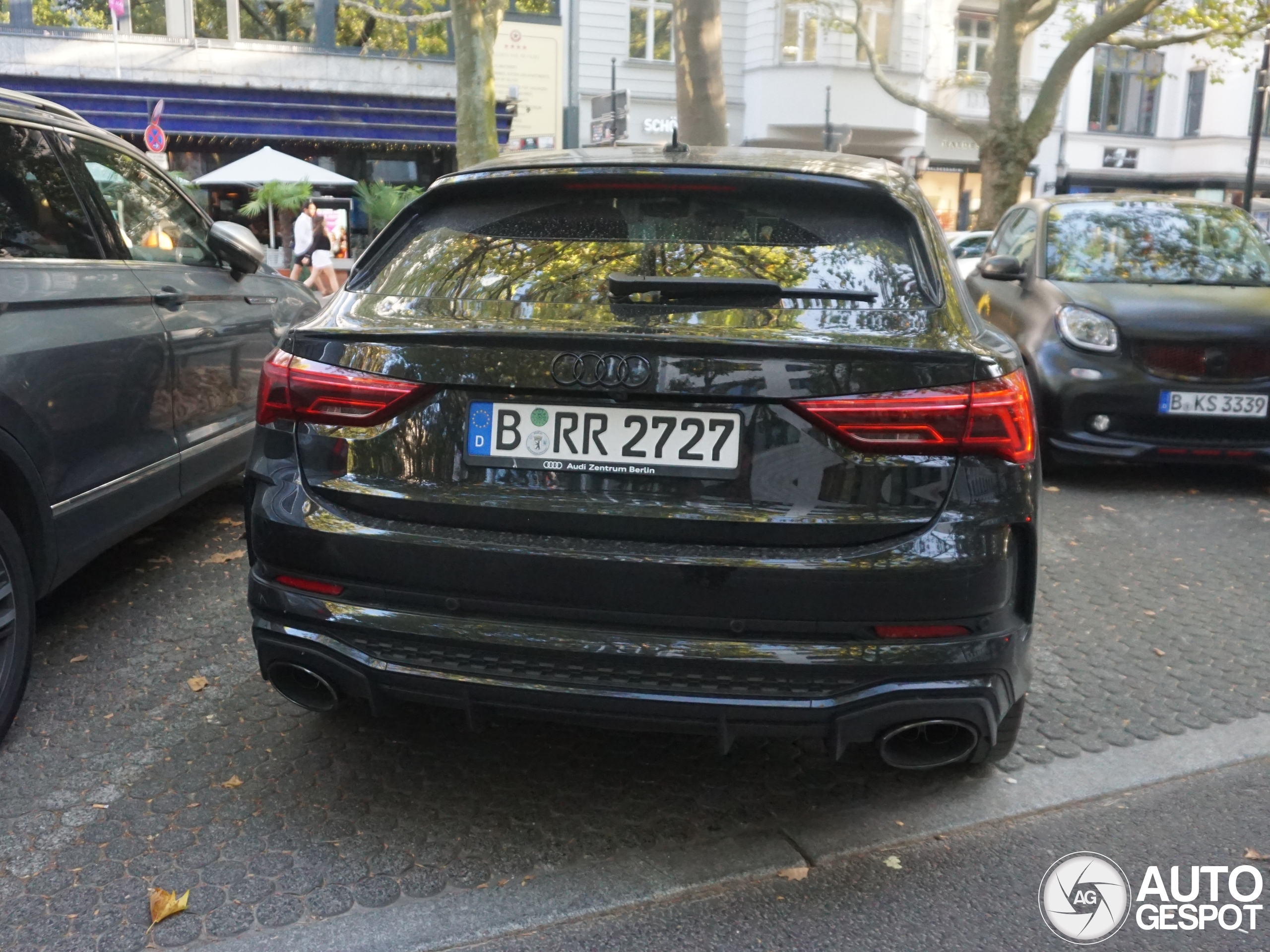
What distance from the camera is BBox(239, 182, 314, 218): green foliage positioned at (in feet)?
63.5

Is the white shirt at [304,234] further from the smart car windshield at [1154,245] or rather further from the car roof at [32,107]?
the car roof at [32,107]

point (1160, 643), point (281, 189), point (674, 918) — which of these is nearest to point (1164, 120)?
point (281, 189)

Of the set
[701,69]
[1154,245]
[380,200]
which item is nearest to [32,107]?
[1154,245]

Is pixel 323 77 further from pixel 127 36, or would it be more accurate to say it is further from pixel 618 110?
pixel 618 110

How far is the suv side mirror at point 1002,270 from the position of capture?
23.2 feet

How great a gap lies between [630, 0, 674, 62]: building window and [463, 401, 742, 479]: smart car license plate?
98.7ft

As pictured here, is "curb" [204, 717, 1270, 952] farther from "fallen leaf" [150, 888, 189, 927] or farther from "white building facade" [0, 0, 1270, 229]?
"white building facade" [0, 0, 1270, 229]

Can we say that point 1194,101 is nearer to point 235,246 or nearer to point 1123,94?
point 1123,94

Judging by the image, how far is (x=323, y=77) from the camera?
81.3ft

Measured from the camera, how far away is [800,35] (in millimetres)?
31141

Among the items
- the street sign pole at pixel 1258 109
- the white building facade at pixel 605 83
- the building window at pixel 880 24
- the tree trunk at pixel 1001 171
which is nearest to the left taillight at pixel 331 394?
the white building facade at pixel 605 83

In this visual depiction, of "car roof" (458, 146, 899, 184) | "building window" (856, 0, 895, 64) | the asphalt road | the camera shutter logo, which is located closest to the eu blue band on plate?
"car roof" (458, 146, 899, 184)

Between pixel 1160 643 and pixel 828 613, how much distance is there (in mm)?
2396

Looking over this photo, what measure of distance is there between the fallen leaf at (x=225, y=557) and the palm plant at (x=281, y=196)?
599 inches
